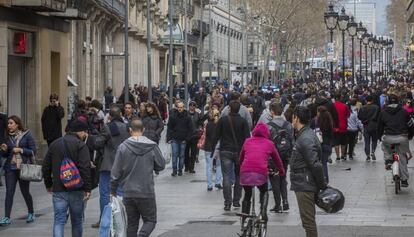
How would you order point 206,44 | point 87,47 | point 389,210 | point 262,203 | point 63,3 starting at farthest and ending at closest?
1. point 206,44
2. point 87,47
3. point 63,3
4. point 389,210
5. point 262,203

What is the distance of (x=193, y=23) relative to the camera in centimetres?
9356

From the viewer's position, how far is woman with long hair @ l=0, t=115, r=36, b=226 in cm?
1594

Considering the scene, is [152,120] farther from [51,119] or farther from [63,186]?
[63,186]

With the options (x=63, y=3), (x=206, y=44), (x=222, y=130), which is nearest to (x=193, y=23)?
(x=206, y=44)

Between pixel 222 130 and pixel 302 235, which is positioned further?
pixel 222 130

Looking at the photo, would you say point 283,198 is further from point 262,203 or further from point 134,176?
point 134,176

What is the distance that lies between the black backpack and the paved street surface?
976 mm

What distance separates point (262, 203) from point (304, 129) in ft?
6.07

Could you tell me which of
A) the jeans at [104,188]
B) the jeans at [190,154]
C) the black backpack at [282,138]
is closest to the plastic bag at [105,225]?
the jeans at [104,188]

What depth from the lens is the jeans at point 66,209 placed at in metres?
12.3

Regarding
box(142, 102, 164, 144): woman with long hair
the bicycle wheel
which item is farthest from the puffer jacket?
box(142, 102, 164, 144): woman with long hair

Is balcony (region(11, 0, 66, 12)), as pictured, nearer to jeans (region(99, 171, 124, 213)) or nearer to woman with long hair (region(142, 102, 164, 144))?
woman with long hair (region(142, 102, 164, 144))

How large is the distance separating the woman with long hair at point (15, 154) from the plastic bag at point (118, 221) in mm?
4443

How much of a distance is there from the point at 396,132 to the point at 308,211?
8049 millimetres
